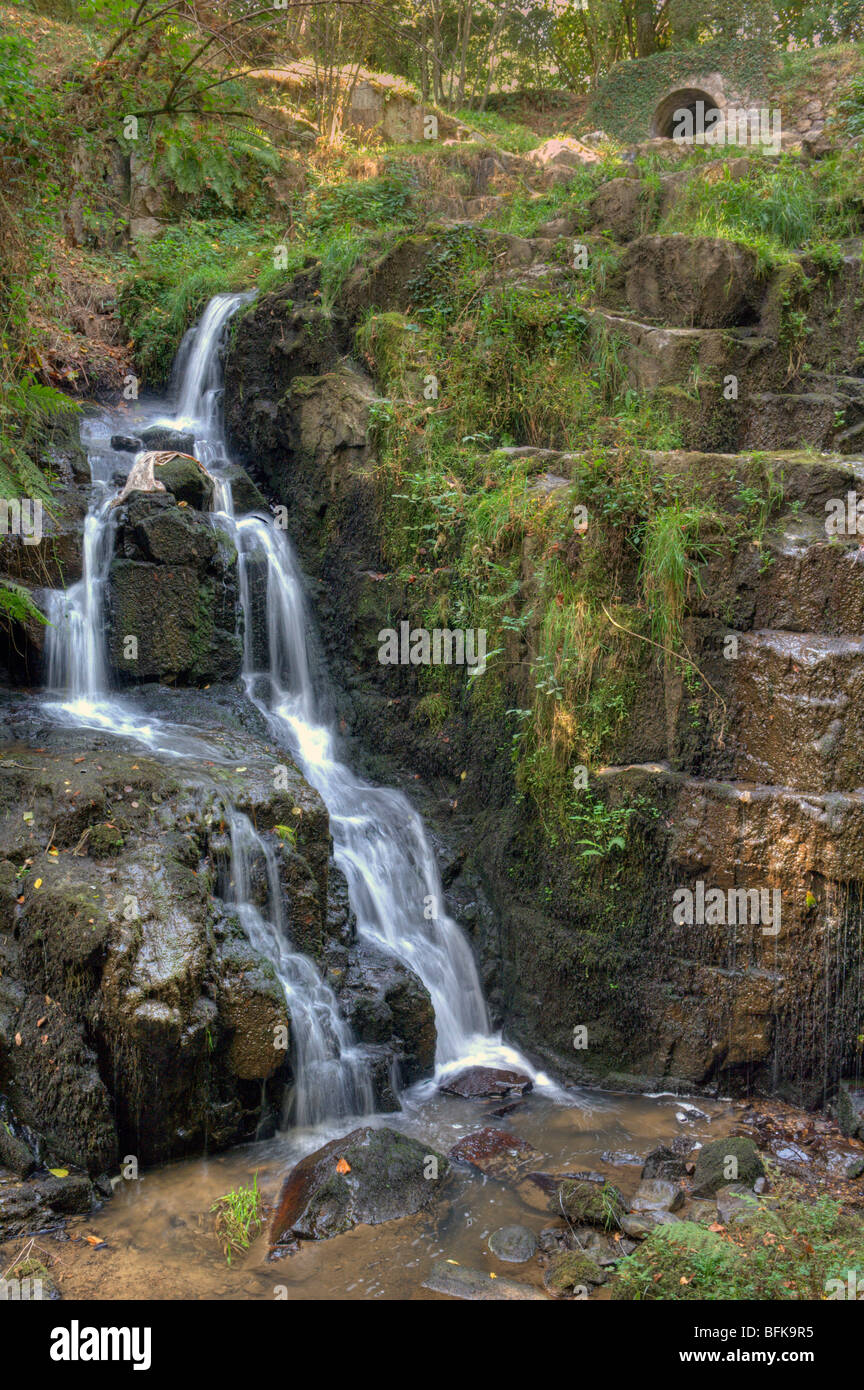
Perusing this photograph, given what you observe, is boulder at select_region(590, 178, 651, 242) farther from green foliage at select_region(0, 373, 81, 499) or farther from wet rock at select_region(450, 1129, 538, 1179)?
wet rock at select_region(450, 1129, 538, 1179)

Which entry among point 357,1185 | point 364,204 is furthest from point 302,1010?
point 364,204

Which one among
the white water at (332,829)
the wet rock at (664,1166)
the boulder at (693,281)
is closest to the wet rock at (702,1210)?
the wet rock at (664,1166)

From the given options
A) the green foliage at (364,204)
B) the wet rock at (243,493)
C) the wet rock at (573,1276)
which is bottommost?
the wet rock at (573,1276)

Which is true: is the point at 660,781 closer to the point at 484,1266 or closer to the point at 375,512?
the point at 484,1266

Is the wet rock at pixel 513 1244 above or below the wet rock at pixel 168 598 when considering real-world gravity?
below

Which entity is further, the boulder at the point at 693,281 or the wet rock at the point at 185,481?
the boulder at the point at 693,281

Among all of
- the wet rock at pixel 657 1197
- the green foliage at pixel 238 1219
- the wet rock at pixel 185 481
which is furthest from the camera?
the wet rock at pixel 185 481

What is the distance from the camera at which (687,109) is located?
19.5m

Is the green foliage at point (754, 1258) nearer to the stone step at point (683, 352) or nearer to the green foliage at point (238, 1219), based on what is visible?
the green foliage at point (238, 1219)

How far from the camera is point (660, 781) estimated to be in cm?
648

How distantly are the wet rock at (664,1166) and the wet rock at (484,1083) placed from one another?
3.89 feet

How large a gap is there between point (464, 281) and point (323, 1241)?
9040mm

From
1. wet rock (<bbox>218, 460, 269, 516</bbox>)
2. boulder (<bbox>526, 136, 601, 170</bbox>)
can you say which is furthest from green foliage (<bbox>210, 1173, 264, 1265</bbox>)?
boulder (<bbox>526, 136, 601, 170</bbox>)

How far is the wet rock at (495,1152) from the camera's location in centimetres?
546
